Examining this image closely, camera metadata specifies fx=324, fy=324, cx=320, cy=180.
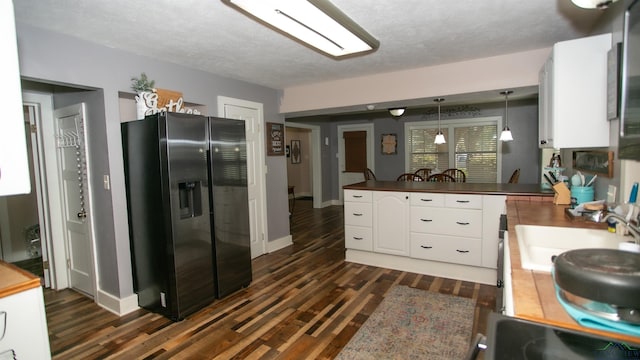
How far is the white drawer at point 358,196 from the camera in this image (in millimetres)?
3701

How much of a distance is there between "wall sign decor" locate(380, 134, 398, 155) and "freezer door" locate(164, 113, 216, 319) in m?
4.87

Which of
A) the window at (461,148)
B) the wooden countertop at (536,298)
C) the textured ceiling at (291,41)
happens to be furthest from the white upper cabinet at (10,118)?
the window at (461,148)

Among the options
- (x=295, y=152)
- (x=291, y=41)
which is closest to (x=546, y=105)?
(x=291, y=41)

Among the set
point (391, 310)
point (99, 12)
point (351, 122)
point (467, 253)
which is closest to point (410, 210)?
point (467, 253)

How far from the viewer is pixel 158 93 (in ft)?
9.36

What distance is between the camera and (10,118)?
1.27 metres

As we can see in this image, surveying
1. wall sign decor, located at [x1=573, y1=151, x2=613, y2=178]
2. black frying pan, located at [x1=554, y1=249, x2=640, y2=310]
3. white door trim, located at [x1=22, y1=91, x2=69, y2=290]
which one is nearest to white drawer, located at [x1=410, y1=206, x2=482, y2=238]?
wall sign decor, located at [x1=573, y1=151, x2=613, y2=178]

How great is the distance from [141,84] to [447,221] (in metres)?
3.10

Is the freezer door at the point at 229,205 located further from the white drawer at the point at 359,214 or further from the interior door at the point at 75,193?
the white drawer at the point at 359,214

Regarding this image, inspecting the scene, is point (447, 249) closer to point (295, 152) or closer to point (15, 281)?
point (15, 281)

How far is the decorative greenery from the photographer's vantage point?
8.93 ft

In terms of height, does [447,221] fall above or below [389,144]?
below

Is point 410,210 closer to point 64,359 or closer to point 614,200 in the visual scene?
point 614,200

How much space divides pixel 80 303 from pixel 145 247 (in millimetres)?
957
